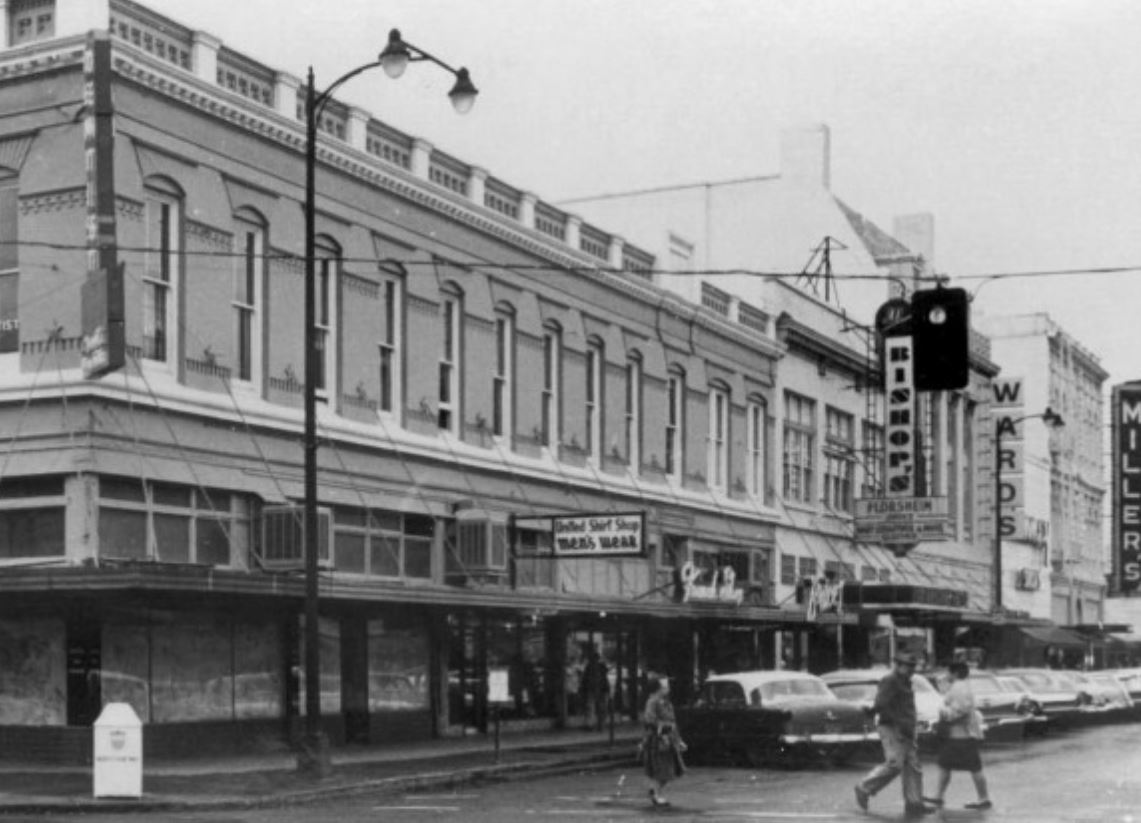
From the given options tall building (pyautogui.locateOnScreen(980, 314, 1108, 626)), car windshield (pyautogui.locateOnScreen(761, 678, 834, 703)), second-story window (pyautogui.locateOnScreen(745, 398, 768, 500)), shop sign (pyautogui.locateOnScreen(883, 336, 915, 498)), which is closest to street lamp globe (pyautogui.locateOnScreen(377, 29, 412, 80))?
car windshield (pyautogui.locateOnScreen(761, 678, 834, 703))

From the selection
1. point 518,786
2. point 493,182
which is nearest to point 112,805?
point 518,786

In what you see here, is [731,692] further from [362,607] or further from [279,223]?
[279,223]

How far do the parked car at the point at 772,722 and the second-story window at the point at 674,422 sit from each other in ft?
47.6

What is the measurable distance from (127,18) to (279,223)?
4361 millimetres

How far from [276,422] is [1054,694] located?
20654 mm

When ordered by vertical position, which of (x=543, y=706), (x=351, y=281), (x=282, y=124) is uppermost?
(x=282, y=124)

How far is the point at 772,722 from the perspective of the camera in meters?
27.8

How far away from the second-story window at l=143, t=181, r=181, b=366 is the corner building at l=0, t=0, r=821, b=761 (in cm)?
5

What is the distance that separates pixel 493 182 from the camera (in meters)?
A: 36.2

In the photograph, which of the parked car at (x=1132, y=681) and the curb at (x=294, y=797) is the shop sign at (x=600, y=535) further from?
the parked car at (x=1132, y=681)

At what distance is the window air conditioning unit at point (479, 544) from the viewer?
33.1 meters

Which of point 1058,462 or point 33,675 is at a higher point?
point 1058,462

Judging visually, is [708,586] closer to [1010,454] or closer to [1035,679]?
[1035,679]

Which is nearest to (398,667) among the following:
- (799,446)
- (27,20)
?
(27,20)
